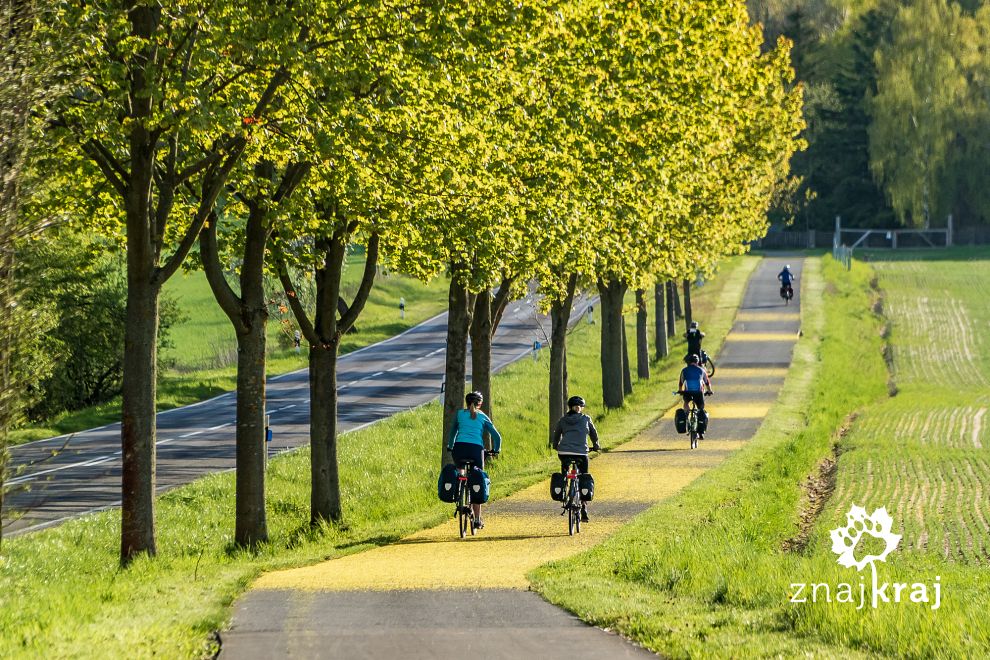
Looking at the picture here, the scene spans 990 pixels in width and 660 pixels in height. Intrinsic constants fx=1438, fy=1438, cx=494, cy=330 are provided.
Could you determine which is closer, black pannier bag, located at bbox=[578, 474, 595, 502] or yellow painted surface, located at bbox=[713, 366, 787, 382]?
black pannier bag, located at bbox=[578, 474, 595, 502]

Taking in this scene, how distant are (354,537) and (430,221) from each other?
178 inches

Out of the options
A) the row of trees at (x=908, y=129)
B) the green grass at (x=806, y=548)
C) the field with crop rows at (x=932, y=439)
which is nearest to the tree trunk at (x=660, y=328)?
the green grass at (x=806, y=548)

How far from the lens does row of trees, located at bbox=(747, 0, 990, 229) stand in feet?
339

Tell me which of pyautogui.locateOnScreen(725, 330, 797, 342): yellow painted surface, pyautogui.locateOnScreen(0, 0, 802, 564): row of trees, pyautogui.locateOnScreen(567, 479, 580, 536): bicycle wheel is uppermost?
pyautogui.locateOnScreen(0, 0, 802, 564): row of trees

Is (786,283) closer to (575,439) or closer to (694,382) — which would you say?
(694,382)

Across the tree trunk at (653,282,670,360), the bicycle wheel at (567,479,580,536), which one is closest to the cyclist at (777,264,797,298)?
the tree trunk at (653,282,670,360)

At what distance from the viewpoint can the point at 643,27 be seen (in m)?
26.7

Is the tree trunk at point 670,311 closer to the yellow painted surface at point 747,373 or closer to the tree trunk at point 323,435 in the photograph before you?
the yellow painted surface at point 747,373

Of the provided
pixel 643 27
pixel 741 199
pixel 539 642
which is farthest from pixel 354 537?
pixel 741 199

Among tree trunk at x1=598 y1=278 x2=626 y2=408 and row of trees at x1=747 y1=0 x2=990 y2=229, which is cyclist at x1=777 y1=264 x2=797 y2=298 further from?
tree trunk at x1=598 y1=278 x2=626 y2=408

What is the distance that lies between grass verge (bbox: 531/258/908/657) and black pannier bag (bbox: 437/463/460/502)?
225cm

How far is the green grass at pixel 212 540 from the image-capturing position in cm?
1097

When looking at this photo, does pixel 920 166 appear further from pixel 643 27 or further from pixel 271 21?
pixel 271 21

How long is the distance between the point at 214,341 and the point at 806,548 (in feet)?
Answer: 155
